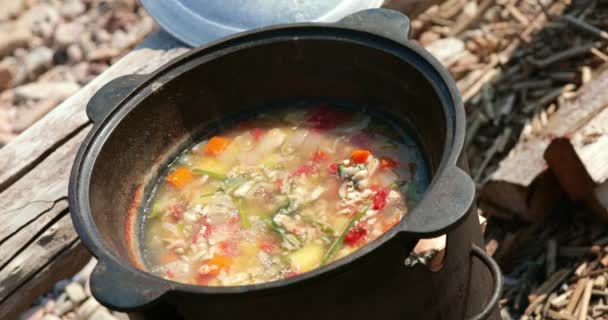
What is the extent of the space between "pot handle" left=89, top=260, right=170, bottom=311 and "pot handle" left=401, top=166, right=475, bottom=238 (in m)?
0.70

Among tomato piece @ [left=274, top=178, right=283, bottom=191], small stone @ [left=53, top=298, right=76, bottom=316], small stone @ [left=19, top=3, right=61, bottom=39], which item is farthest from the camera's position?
small stone @ [left=19, top=3, right=61, bottom=39]

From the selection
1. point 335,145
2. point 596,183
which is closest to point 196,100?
point 335,145

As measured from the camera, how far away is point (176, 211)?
9.68ft

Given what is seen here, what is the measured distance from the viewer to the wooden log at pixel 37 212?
332 centimetres

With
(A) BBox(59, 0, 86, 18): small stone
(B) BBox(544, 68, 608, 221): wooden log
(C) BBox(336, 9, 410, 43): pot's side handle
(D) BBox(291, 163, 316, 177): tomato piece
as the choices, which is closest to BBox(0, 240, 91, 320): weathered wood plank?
(D) BBox(291, 163, 316, 177): tomato piece

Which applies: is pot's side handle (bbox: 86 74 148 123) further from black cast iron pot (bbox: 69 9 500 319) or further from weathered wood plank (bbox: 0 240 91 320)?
weathered wood plank (bbox: 0 240 91 320)

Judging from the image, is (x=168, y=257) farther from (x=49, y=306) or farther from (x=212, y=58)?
(x=49, y=306)

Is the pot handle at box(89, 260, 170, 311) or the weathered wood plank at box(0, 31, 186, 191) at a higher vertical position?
the pot handle at box(89, 260, 170, 311)

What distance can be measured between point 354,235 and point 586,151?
1479mm

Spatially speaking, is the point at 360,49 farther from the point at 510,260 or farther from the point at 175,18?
the point at 510,260

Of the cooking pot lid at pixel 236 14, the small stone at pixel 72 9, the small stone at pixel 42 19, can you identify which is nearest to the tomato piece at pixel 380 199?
the cooking pot lid at pixel 236 14

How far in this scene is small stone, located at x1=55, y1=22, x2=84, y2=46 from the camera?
6246 millimetres

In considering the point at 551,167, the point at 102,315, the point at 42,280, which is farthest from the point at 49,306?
the point at 551,167

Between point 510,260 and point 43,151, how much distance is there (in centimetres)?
236
